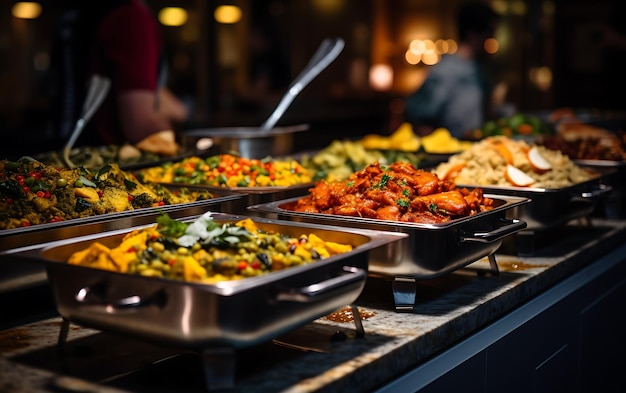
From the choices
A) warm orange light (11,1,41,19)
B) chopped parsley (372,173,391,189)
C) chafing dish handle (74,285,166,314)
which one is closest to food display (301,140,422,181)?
chopped parsley (372,173,391,189)

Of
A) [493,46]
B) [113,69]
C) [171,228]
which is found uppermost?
[493,46]

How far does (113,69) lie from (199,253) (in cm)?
216

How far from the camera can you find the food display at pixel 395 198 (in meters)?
2.26

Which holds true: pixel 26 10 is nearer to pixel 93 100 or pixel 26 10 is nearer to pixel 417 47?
pixel 93 100

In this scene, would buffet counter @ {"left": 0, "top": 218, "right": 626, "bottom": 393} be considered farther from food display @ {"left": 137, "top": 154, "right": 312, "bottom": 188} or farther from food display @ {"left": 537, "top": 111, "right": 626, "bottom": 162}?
food display @ {"left": 537, "top": 111, "right": 626, "bottom": 162}

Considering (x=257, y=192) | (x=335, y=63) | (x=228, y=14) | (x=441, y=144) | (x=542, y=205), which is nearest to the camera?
(x=257, y=192)

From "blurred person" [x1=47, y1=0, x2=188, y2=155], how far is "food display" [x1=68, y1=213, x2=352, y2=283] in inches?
63.4

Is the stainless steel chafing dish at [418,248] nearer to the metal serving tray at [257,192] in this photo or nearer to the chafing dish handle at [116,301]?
the metal serving tray at [257,192]

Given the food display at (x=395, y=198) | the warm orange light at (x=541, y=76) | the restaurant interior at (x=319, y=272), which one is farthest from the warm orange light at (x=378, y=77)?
the food display at (x=395, y=198)

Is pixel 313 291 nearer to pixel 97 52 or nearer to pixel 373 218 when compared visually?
pixel 373 218

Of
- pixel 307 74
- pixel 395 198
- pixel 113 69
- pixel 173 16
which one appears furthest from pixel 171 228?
pixel 173 16

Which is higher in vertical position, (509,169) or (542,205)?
(509,169)

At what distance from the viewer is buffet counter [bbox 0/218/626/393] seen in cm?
160

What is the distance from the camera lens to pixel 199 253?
1639 mm
